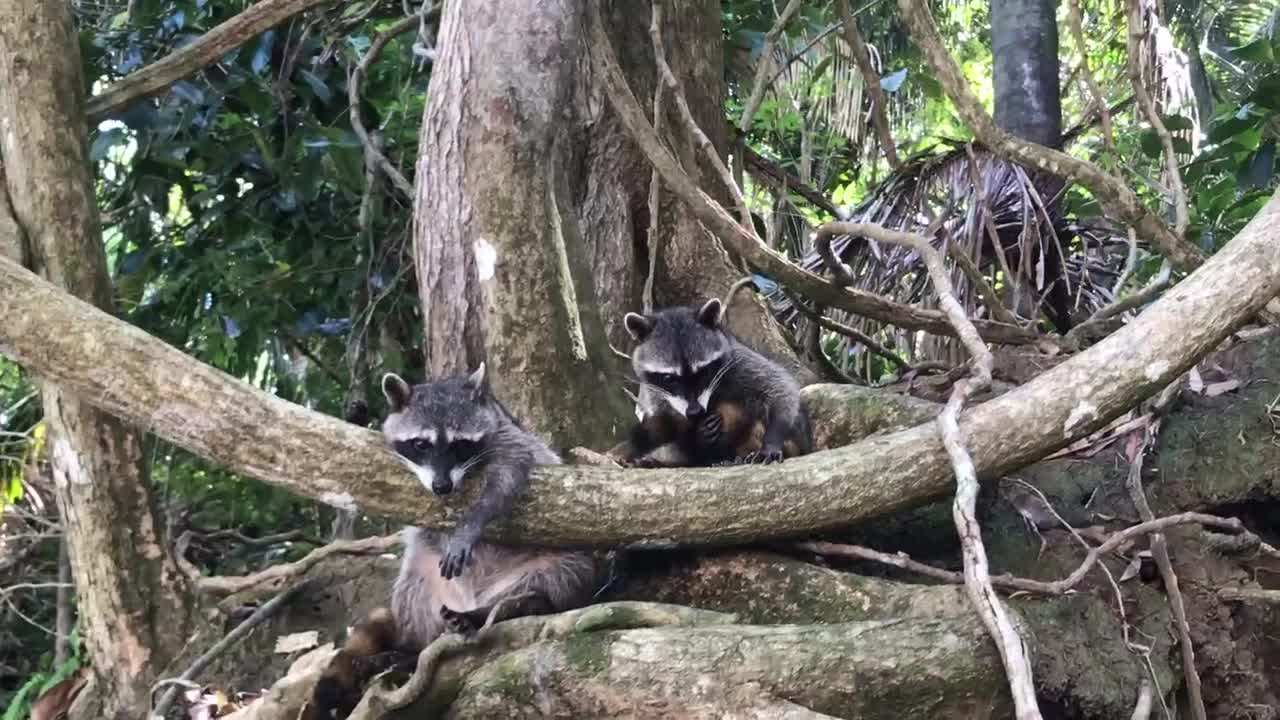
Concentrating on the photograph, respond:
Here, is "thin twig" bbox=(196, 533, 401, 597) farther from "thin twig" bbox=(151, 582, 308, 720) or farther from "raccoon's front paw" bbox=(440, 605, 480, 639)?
"raccoon's front paw" bbox=(440, 605, 480, 639)

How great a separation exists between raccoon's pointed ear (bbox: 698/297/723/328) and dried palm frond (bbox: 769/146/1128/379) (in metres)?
1.60

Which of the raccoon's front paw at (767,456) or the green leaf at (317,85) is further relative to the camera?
the green leaf at (317,85)

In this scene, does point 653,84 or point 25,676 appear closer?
point 653,84

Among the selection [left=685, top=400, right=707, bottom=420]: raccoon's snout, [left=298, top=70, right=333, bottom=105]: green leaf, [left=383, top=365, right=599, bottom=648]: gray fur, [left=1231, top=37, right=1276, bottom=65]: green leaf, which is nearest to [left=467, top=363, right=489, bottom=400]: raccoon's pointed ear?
[left=383, top=365, right=599, bottom=648]: gray fur

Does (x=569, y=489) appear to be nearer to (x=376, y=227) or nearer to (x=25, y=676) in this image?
(x=376, y=227)

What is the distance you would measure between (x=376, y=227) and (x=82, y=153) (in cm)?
266

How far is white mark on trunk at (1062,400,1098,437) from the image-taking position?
2.99 m

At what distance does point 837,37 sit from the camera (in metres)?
7.16

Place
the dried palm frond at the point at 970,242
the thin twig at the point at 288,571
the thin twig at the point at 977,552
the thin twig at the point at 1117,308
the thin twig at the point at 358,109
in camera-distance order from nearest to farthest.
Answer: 1. the thin twig at the point at 977,552
2. the thin twig at the point at 288,571
3. the thin twig at the point at 1117,308
4. the thin twig at the point at 358,109
5. the dried palm frond at the point at 970,242

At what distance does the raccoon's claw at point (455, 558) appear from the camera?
117 inches

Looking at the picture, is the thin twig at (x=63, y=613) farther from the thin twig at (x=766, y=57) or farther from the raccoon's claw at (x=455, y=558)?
the thin twig at (x=766, y=57)

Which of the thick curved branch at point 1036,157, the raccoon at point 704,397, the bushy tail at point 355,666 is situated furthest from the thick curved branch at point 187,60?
the thick curved branch at point 1036,157

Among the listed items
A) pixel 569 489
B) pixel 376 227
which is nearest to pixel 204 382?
pixel 569 489

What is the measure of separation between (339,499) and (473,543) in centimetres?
36
